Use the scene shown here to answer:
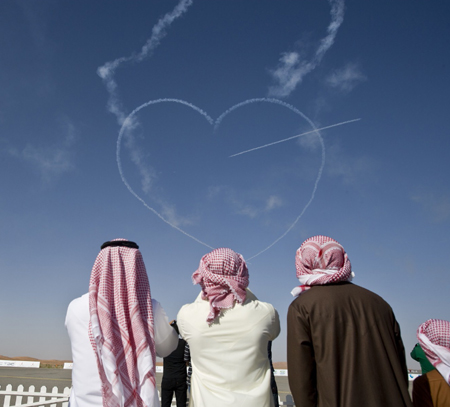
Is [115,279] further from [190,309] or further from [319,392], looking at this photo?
[319,392]

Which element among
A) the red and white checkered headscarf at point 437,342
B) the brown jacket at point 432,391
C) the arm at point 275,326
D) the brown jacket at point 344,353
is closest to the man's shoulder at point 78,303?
the arm at point 275,326

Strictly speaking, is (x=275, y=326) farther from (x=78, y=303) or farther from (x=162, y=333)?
(x=78, y=303)

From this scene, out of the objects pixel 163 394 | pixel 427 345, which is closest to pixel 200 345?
pixel 427 345

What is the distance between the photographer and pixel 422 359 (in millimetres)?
3973

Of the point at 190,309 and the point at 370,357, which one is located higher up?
the point at 190,309

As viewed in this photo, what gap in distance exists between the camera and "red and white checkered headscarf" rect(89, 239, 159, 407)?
2.99 meters

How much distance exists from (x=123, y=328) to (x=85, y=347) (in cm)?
42

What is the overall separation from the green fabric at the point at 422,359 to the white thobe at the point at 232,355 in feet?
6.02

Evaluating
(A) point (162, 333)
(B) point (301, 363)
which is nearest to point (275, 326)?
(B) point (301, 363)

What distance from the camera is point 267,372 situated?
317cm

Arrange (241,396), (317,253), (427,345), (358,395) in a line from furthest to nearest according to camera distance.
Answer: (427,345), (317,253), (241,396), (358,395)

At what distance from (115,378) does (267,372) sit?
4.01 feet

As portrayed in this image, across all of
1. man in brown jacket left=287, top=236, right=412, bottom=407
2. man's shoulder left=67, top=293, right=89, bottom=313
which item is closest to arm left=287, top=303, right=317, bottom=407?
man in brown jacket left=287, top=236, right=412, bottom=407

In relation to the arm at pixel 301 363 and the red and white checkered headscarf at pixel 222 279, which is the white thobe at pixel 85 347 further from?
the arm at pixel 301 363
